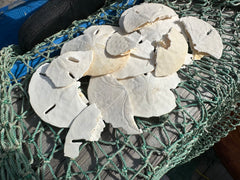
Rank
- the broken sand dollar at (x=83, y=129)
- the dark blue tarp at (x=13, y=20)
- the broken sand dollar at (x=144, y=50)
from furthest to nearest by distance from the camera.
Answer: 1. the dark blue tarp at (x=13, y=20)
2. the broken sand dollar at (x=144, y=50)
3. the broken sand dollar at (x=83, y=129)

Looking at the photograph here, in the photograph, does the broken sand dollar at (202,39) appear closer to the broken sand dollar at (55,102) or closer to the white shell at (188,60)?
the white shell at (188,60)

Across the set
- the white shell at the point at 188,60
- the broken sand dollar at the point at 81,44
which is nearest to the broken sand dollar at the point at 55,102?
the broken sand dollar at the point at 81,44

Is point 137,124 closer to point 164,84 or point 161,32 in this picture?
point 164,84

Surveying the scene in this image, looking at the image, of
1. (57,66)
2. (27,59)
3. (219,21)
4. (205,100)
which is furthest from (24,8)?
(205,100)

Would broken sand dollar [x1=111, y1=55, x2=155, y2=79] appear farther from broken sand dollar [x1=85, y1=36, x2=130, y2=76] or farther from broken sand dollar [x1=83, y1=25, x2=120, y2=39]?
broken sand dollar [x1=83, y1=25, x2=120, y2=39]

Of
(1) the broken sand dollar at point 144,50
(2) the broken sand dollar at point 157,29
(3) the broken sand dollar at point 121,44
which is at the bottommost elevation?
(1) the broken sand dollar at point 144,50

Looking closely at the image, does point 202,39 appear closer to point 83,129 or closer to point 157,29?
point 157,29

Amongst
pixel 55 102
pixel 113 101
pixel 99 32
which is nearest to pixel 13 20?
pixel 99 32
